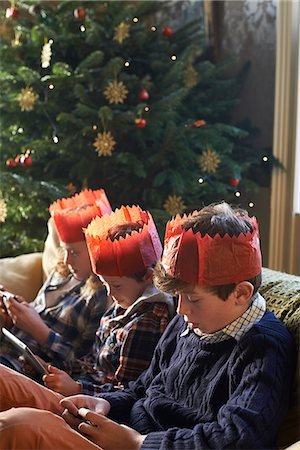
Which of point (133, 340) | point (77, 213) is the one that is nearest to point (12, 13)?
point (77, 213)

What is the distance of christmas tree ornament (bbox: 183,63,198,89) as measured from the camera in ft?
11.2

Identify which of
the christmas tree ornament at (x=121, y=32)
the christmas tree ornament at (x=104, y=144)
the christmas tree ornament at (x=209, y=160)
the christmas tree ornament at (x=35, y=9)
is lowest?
the christmas tree ornament at (x=209, y=160)

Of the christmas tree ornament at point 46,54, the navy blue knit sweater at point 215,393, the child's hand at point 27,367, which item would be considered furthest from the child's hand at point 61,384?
the christmas tree ornament at point 46,54

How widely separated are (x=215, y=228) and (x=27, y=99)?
75.9 inches

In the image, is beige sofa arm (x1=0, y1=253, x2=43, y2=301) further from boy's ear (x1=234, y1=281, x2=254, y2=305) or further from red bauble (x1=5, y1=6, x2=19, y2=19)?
boy's ear (x1=234, y1=281, x2=254, y2=305)

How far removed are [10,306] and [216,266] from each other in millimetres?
1023

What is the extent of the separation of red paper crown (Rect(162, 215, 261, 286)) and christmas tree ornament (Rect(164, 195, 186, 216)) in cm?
176

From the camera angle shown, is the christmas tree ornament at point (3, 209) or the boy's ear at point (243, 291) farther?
the christmas tree ornament at point (3, 209)

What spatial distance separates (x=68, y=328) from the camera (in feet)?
7.27

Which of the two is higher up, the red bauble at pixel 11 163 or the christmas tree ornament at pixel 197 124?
the christmas tree ornament at pixel 197 124

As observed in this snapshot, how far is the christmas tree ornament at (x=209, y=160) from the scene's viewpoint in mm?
3297

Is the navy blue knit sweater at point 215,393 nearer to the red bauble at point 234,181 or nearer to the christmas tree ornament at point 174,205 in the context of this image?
the christmas tree ornament at point 174,205

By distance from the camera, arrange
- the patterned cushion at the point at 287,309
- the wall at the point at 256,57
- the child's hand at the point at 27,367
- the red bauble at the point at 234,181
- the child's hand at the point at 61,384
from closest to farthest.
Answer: the patterned cushion at the point at 287,309, the child's hand at the point at 61,384, the child's hand at the point at 27,367, the red bauble at the point at 234,181, the wall at the point at 256,57

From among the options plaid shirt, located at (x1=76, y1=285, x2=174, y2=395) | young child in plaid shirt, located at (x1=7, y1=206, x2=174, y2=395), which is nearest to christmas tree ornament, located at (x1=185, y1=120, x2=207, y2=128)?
young child in plaid shirt, located at (x1=7, y1=206, x2=174, y2=395)
